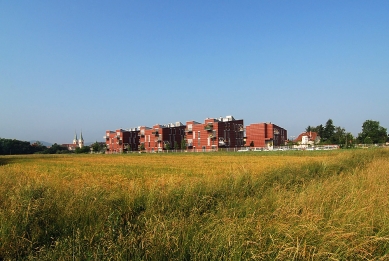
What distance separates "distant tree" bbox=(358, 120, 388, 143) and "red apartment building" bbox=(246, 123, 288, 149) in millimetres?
47591

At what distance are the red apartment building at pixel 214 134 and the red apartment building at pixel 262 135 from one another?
5914 millimetres

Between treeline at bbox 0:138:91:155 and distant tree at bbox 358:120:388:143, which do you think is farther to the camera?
treeline at bbox 0:138:91:155

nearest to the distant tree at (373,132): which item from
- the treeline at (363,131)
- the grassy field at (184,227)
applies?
the treeline at (363,131)

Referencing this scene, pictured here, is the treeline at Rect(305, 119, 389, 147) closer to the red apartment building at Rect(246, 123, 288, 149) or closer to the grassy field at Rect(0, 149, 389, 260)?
the red apartment building at Rect(246, 123, 288, 149)

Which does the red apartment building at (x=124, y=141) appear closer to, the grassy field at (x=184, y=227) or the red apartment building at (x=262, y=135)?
the red apartment building at (x=262, y=135)

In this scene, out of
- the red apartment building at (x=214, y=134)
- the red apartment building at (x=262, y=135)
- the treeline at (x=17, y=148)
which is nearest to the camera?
the red apartment building at (x=214, y=134)

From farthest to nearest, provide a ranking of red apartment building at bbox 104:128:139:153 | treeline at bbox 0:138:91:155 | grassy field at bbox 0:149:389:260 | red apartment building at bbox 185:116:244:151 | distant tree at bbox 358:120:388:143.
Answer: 1. treeline at bbox 0:138:91:155
2. red apartment building at bbox 104:128:139:153
3. distant tree at bbox 358:120:388:143
4. red apartment building at bbox 185:116:244:151
5. grassy field at bbox 0:149:389:260

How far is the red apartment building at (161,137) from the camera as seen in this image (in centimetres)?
10216

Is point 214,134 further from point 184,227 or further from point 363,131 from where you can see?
point 363,131

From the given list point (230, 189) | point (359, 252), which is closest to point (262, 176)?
point (230, 189)

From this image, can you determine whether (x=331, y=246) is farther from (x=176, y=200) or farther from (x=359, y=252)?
(x=176, y=200)

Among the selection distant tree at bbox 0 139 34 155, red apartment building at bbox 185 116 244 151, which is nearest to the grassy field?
red apartment building at bbox 185 116 244 151

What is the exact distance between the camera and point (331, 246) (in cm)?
368

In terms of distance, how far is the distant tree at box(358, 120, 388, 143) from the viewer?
113 metres
